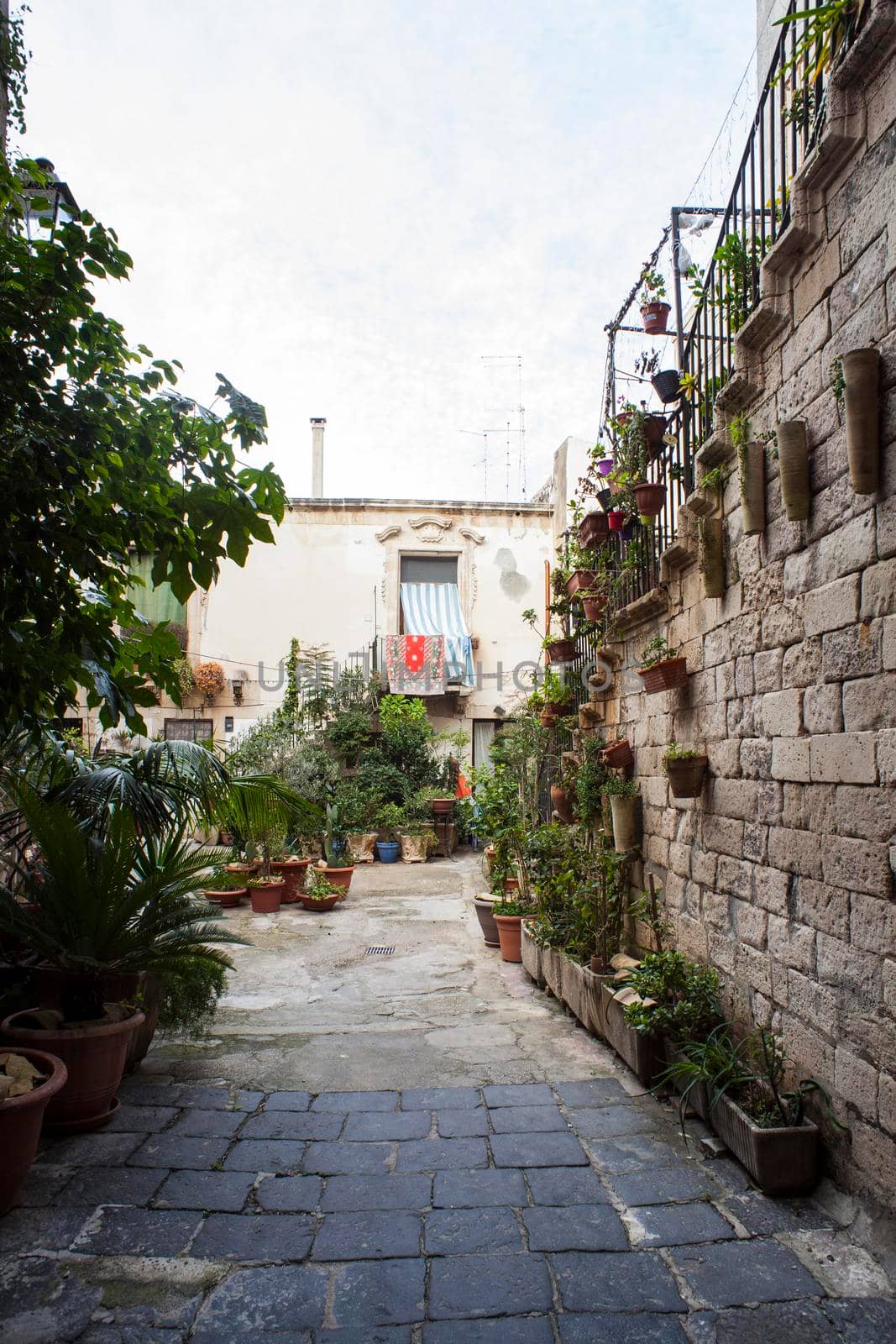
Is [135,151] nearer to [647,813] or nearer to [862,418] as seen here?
[862,418]

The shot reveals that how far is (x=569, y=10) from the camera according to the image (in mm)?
4434

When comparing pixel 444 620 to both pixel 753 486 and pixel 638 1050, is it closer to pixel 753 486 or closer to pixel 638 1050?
pixel 638 1050

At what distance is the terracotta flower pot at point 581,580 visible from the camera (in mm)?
6465

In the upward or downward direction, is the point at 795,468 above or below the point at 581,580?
below

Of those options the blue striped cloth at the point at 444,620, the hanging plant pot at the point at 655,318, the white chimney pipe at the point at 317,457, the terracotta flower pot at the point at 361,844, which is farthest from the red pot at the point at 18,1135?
the white chimney pipe at the point at 317,457

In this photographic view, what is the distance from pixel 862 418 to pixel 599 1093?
3094 millimetres

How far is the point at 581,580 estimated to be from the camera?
21.6 ft

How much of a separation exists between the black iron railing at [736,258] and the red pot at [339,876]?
583 centimetres

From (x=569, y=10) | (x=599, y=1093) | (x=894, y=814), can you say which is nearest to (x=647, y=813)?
(x=599, y=1093)

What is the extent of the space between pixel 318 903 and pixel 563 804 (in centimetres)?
341

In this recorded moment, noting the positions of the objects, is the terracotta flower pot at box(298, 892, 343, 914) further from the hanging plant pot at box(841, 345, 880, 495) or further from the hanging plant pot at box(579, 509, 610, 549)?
the hanging plant pot at box(841, 345, 880, 495)

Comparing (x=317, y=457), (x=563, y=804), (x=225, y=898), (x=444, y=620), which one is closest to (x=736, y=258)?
(x=563, y=804)

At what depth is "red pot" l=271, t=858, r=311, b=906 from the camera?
9.76 m

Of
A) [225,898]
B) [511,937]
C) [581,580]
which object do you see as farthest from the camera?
[225,898]
